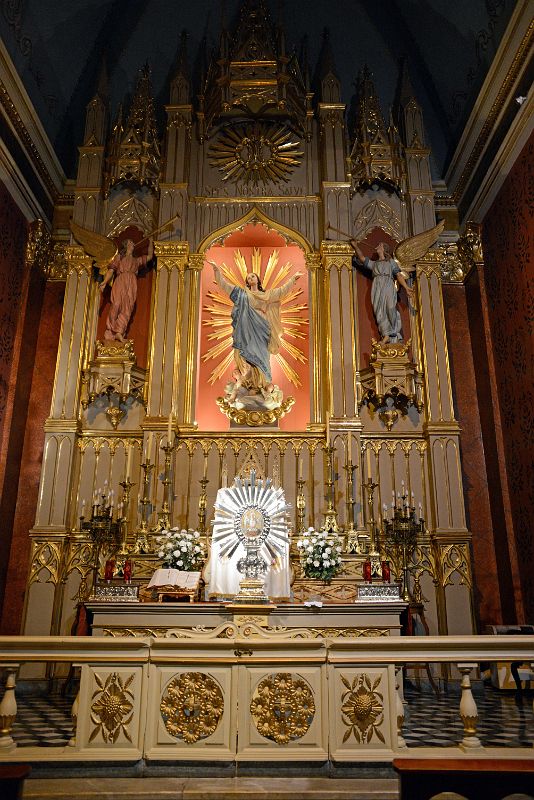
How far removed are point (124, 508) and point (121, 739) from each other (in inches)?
228

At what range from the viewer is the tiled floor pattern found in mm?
5379

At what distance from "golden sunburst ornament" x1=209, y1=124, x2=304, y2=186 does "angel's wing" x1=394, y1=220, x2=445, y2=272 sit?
8.56 ft

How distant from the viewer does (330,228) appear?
11.8 m

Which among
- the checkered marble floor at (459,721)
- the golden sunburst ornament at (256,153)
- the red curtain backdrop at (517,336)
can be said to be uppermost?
Answer: the golden sunburst ornament at (256,153)

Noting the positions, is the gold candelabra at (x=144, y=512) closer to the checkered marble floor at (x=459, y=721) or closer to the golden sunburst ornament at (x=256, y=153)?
the checkered marble floor at (x=459, y=721)

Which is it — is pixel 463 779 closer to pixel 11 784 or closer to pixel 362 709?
pixel 362 709

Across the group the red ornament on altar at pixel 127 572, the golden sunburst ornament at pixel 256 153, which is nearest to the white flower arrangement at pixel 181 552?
the red ornament on altar at pixel 127 572

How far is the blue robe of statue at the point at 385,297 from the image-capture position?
11.3 m

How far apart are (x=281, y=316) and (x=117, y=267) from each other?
2.98 meters

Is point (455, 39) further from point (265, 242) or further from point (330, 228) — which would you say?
point (265, 242)

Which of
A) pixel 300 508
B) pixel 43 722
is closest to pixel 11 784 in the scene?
pixel 43 722

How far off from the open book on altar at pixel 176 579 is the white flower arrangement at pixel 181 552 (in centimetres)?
53

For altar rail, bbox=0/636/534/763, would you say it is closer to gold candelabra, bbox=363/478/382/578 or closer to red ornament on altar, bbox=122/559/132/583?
red ornament on altar, bbox=122/559/132/583

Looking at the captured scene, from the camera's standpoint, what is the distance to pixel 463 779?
11.0 ft
